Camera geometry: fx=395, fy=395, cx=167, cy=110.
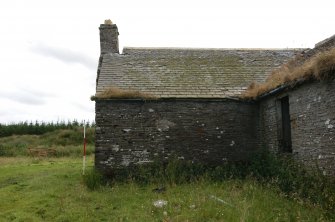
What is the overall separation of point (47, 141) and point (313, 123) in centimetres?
3079

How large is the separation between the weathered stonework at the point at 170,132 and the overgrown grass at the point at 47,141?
17820 millimetres

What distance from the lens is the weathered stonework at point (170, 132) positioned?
Answer: 15.0 meters

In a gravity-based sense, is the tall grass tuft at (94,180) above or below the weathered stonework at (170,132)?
below

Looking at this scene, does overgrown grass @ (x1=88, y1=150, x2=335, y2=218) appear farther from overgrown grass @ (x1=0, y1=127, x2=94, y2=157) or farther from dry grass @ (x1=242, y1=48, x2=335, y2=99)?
overgrown grass @ (x1=0, y1=127, x2=94, y2=157)

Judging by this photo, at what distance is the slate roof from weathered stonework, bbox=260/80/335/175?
10.3ft

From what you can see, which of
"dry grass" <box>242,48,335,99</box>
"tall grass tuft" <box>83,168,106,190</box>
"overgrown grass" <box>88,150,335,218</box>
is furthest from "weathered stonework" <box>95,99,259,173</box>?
"dry grass" <box>242,48,335,99</box>

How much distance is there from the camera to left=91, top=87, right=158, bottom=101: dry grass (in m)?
15.0

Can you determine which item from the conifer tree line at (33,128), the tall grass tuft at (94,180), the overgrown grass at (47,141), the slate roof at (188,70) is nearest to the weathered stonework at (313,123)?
the slate roof at (188,70)

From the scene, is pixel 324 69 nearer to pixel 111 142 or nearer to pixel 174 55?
pixel 111 142

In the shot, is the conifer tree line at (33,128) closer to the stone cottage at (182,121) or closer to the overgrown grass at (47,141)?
the overgrown grass at (47,141)

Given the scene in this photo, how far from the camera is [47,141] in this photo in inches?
1494

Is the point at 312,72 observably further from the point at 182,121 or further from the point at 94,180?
the point at 94,180

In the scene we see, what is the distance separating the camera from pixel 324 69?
34.6 feet

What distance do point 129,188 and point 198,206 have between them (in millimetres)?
3542
